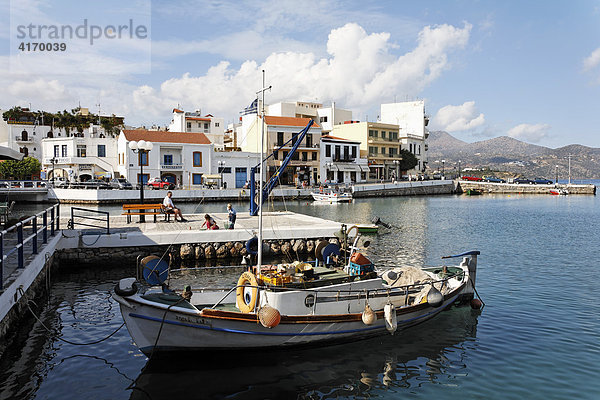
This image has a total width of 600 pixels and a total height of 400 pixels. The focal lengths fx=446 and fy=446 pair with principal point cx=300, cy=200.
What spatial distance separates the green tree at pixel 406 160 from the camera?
3748 inches

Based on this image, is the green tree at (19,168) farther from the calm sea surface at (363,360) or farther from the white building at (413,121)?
the white building at (413,121)

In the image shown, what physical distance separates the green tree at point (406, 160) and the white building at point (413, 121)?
3.62 meters

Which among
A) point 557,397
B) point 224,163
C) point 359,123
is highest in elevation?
point 359,123

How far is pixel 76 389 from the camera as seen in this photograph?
32.9 ft

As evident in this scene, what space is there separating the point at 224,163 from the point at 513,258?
49.0 meters

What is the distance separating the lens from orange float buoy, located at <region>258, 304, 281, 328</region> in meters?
11.0

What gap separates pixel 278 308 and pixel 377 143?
257 feet

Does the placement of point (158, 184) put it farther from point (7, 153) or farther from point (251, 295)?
point (251, 295)

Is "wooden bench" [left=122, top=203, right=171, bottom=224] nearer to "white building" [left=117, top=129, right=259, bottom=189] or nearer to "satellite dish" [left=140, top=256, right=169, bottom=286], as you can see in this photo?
"satellite dish" [left=140, top=256, right=169, bottom=286]

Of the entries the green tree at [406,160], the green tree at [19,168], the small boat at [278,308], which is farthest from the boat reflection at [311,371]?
the green tree at [406,160]

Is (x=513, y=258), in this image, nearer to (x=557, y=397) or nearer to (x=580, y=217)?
(x=557, y=397)

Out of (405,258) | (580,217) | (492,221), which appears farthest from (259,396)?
(580,217)

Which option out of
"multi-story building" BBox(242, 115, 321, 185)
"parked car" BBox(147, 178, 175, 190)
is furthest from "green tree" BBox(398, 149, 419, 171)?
"parked car" BBox(147, 178, 175, 190)

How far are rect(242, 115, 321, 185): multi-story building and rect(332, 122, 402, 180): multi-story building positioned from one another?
1301cm
